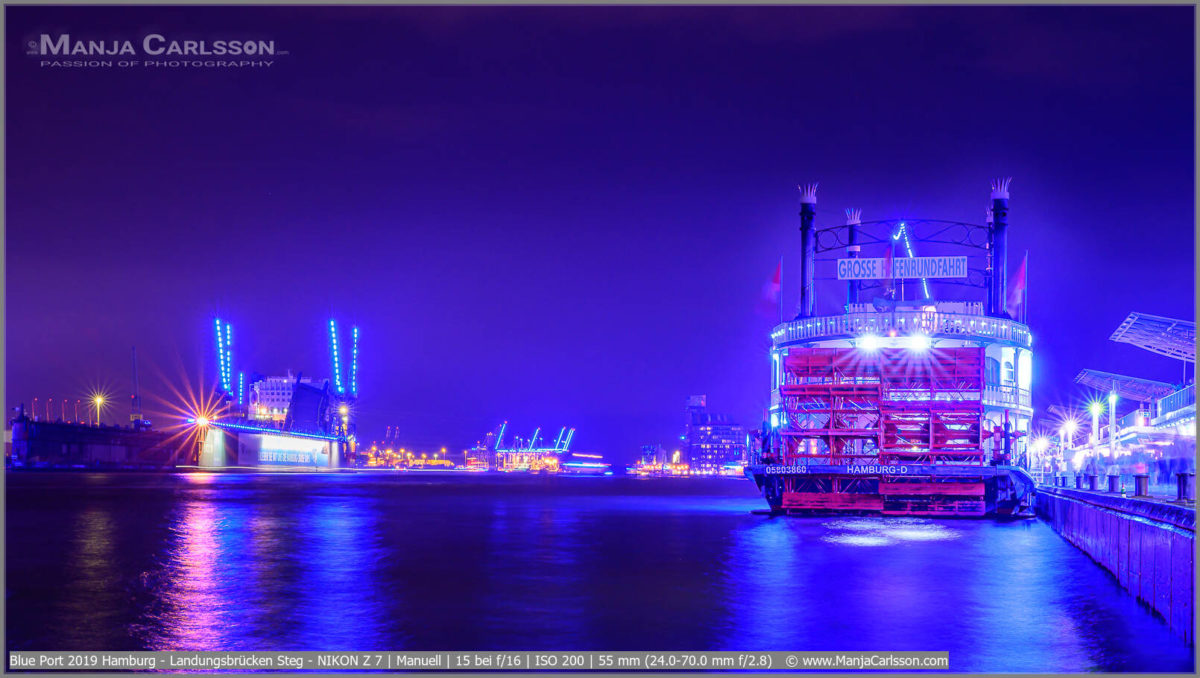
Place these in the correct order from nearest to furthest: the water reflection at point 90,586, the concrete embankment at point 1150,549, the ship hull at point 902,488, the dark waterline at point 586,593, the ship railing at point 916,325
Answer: the concrete embankment at point 1150,549
the dark waterline at point 586,593
the water reflection at point 90,586
the ship hull at point 902,488
the ship railing at point 916,325

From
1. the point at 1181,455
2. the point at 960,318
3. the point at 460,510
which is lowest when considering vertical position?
the point at 460,510

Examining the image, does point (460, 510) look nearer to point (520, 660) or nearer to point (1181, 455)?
point (1181, 455)

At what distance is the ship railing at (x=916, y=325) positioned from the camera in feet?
165

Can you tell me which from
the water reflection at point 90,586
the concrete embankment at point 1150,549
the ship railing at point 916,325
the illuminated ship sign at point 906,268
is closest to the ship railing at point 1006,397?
the ship railing at point 916,325

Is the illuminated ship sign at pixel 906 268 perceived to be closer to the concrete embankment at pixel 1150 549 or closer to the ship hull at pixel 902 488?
the ship hull at pixel 902 488

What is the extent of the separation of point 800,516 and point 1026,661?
115ft

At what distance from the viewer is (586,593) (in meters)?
22.4

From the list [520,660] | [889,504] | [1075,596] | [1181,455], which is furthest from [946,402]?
[520,660]

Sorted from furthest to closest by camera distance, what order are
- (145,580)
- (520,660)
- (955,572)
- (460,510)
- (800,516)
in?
A: (460,510), (800,516), (955,572), (145,580), (520,660)

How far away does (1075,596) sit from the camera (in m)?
21.3
